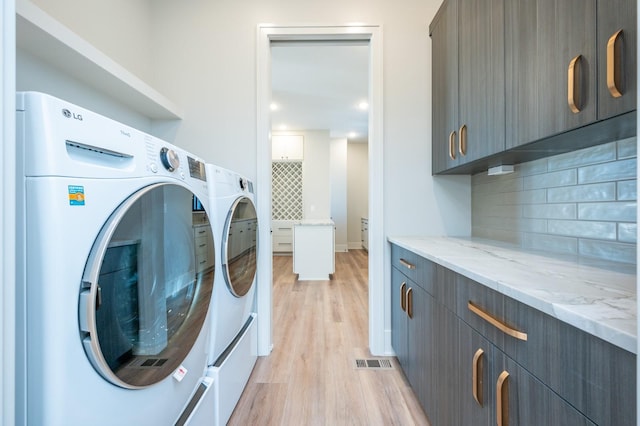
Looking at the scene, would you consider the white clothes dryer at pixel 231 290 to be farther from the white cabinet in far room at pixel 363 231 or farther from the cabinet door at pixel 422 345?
the white cabinet in far room at pixel 363 231

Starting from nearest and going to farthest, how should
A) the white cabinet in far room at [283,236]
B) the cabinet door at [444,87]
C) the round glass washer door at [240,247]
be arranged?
the round glass washer door at [240,247] → the cabinet door at [444,87] → the white cabinet in far room at [283,236]

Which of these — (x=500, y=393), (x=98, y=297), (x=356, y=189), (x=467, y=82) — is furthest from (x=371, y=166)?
(x=356, y=189)

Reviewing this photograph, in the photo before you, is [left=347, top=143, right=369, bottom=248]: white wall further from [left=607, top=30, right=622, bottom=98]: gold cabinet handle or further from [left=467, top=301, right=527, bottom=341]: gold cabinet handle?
[left=607, top=30, right=622, bottom=98]: gold cabinet handle

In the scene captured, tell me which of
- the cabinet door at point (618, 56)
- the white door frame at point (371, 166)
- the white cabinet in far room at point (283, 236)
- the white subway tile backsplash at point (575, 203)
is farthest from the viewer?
the white cabinet in far room at point (283, 236)

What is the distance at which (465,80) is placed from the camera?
4.81 feet

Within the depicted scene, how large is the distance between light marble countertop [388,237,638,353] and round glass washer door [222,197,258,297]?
0.90 m

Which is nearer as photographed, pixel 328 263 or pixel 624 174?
pixel 624 174

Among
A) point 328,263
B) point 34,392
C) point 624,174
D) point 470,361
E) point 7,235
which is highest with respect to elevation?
point 624,174

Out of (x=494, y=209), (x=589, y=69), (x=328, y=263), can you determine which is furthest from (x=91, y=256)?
(x=328, y=263)

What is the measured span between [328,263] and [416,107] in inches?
103

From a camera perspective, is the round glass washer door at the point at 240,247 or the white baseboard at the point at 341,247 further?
the white baseboard at the point at 341,247

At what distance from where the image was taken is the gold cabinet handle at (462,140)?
1477 mm

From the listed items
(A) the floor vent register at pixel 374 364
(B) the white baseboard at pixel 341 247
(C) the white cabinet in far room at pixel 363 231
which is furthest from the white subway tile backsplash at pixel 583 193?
(B) the white baseboard at pixel 341 247

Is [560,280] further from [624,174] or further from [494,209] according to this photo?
[494,209]
